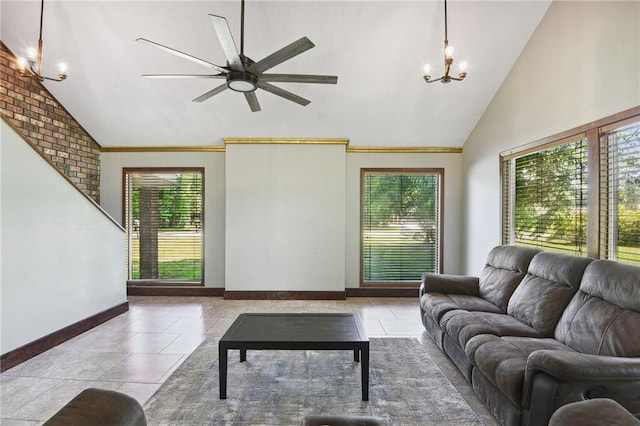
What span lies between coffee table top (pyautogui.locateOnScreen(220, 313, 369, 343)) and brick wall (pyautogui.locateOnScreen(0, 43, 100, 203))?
285 centimetres

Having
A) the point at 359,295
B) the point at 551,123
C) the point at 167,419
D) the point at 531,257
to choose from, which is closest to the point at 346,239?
the point at 359,295

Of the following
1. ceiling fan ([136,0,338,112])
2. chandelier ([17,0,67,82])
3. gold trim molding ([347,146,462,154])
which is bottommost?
gold trim molding ([347,146,462,154])

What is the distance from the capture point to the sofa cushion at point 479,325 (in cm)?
248

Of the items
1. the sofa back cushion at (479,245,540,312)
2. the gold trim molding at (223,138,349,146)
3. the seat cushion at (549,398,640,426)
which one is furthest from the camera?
the gold trim molding at (223,138,349,146)

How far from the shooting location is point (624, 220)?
2455 millimetres

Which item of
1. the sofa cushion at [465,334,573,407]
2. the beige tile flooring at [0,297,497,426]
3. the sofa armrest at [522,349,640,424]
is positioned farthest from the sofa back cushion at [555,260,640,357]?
the beige tile flooring at [0,297,497,426]

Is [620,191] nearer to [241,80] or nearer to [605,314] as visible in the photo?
[605,314]

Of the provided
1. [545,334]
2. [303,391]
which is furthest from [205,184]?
[545,334]

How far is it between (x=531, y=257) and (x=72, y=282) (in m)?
5.08

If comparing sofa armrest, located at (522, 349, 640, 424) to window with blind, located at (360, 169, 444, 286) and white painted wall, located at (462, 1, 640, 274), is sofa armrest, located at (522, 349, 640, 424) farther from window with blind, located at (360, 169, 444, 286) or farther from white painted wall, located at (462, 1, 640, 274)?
window with blind, located at (360, 169, 444, 286)

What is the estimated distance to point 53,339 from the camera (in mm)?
3250

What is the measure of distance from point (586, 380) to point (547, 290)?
1.19m

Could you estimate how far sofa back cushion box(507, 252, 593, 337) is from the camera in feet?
8.05

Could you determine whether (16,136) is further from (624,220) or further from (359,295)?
(624,220)
